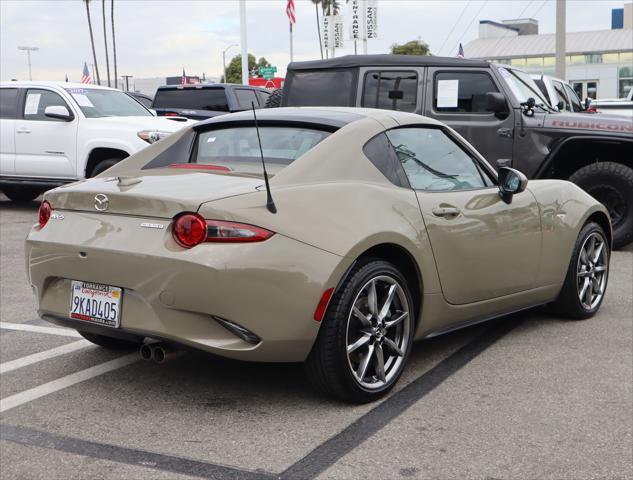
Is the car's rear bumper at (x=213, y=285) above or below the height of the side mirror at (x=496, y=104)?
below

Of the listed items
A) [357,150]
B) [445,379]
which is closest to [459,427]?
[445,379]

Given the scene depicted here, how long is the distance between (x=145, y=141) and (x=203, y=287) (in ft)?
26.8

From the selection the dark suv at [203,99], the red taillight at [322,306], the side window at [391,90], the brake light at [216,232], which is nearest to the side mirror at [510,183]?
the red taillight at [322,306]

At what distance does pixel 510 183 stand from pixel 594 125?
4.61 m

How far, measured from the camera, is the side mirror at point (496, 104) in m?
9.30

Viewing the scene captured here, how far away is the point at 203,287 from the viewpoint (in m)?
3.82

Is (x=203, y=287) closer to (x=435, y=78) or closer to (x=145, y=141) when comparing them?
(x=435, y=78)

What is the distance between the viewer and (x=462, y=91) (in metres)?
9.73

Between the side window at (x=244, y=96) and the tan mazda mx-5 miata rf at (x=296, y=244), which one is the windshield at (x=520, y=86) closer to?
the tan mazda mx-5 miata rf at (x=296, y=244)

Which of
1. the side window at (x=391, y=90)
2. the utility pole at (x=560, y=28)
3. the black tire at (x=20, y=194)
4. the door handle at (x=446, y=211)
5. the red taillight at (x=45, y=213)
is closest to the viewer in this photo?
the red taillight at (x=45, y=213)

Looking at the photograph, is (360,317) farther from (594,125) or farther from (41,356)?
(594,125)

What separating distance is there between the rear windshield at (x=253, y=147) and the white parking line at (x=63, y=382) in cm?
Answer: 122

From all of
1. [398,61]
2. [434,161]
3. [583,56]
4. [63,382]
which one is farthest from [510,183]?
[583,56]

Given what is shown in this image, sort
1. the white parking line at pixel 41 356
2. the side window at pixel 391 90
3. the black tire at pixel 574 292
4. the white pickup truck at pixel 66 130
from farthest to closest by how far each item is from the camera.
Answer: the white pickup truck at pixel 66 130 < the side window at pixel 391 90 < the black tire at pixel 574 292 < the white parking line at pixel 41 356
